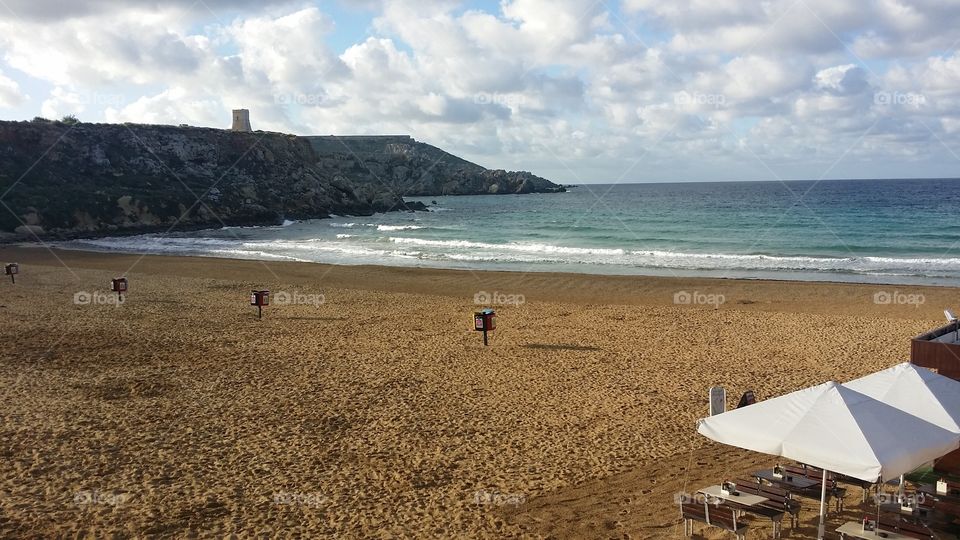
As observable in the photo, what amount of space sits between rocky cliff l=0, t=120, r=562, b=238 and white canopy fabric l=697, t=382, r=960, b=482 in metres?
49.9

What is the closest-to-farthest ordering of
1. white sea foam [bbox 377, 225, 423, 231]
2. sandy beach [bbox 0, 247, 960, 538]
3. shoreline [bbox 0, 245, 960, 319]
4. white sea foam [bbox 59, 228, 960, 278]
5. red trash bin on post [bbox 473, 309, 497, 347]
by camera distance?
1. sandy beach [bbox 0, 247, 960, 538]
2. red trash bin on post [bbox 473, 309, 497, 347]
3. shoreline [bbox 0, 245, 960, 319]
4. white sea foam [bbox 59, 228, 960, 278]
5. white sea foam [bbox 377, 225, 423, 231]

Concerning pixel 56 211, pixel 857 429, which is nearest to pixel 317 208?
pixel 56 211

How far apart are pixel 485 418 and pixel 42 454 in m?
6.12

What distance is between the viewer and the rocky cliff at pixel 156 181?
5009 centimetres

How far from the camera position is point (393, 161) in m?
Answer: 135

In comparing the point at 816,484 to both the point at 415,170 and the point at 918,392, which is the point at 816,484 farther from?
the point at 415,170

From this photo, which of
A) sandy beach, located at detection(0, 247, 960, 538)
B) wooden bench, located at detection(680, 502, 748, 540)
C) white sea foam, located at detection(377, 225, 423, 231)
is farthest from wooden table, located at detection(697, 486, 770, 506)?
white sea foam, located at detection(377, 225, 423, 231)

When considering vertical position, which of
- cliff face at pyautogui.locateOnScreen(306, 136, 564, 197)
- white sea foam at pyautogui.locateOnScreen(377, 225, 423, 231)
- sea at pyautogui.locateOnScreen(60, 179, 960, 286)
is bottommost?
sea at pyautogui.locateOnScreen(60, 179, 960, 286)

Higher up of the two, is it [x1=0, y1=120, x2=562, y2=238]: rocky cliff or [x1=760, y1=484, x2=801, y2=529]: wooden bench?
[x1=0, y1=120, x2=562, y2=238]: rocky cliff

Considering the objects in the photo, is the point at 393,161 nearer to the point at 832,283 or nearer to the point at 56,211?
the point at 56,211

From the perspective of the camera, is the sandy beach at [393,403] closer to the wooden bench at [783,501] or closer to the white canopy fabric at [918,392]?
the wooden bench at [783,501]

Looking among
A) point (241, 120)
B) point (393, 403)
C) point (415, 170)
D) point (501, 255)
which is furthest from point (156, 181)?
point (415, 170)

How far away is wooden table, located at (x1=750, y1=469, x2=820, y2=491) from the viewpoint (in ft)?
23.9

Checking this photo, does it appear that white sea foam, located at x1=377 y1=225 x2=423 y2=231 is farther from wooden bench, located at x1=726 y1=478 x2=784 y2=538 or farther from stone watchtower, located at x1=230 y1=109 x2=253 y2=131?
wooden bench, located at x1=726 y1=478 x2=784 y2=538
